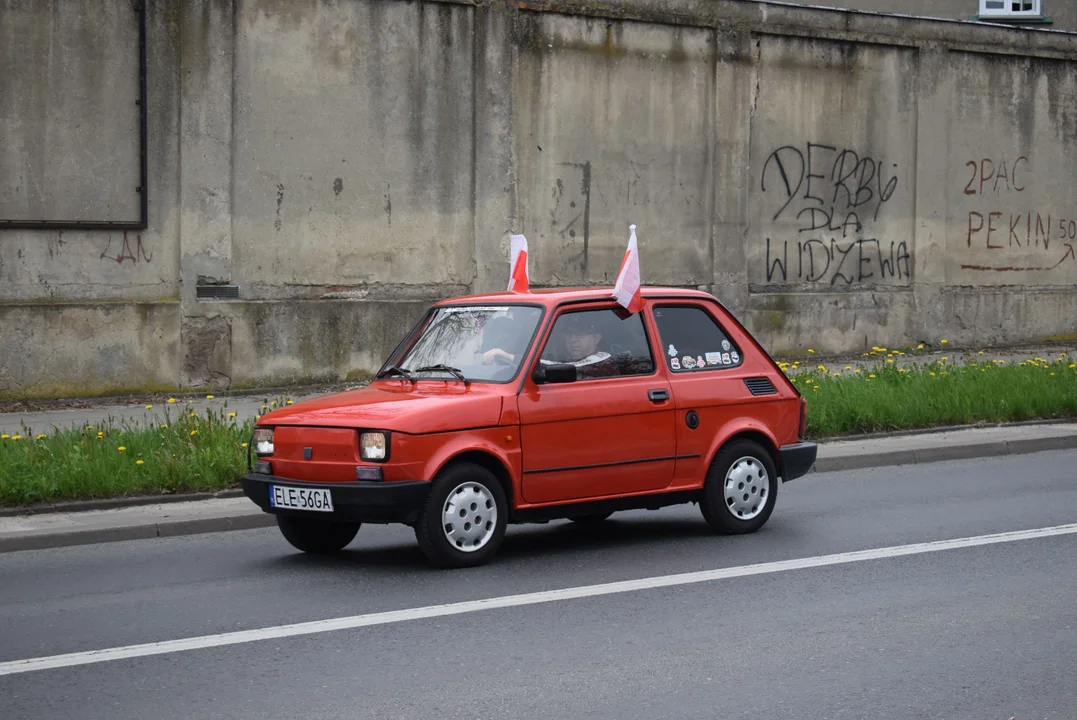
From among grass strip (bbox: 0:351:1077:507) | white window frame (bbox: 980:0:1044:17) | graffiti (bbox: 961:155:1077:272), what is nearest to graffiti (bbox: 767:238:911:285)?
graffiti (bbox: 961:155:1077:272)

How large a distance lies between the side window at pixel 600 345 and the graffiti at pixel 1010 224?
1551cm

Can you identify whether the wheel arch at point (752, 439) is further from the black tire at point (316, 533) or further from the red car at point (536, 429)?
the black tire at point (316, 533)

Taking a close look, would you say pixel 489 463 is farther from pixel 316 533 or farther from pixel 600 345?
pixel 316 533

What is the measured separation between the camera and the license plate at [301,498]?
8266 millimetres

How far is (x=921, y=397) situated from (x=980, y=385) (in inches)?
40.5

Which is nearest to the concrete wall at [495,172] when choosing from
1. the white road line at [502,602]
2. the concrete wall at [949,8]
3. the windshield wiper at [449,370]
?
the concrete wall at [949,8]

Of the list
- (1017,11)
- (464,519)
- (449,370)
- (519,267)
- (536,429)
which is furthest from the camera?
(1017,11)

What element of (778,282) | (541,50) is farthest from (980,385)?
(541,50)

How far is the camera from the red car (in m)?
8.25

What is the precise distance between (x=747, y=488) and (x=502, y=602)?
103 inches

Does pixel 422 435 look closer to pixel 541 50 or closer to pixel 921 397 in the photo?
pixel 921 397

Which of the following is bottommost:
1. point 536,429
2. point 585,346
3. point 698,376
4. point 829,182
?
point 536,429

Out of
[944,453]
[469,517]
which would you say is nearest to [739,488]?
[469,517]

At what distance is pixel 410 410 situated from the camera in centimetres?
830
